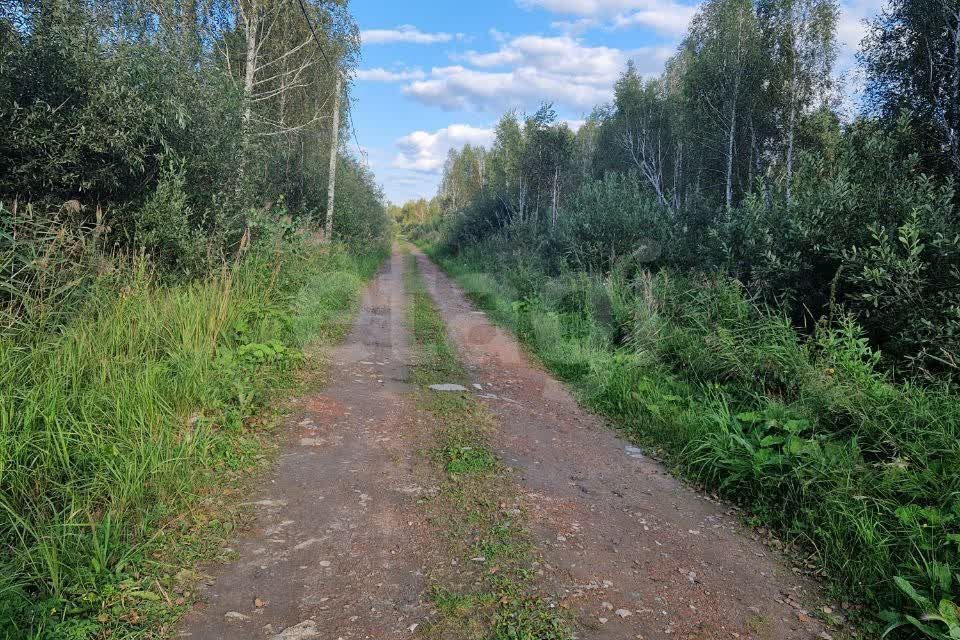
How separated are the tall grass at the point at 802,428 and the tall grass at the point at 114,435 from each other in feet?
12.0

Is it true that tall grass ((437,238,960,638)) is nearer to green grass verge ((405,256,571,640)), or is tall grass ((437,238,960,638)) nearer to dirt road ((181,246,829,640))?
dirt road ((181,246,829,640))

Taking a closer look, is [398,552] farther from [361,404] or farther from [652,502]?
[361,404]

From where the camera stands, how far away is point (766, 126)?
25.8 m

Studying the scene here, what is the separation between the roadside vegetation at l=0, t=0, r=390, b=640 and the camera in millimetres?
2742

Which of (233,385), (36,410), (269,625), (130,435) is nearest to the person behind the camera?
(269,625)

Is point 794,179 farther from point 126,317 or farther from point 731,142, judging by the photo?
point 731,142

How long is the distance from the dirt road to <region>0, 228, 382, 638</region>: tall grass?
43 centimetres

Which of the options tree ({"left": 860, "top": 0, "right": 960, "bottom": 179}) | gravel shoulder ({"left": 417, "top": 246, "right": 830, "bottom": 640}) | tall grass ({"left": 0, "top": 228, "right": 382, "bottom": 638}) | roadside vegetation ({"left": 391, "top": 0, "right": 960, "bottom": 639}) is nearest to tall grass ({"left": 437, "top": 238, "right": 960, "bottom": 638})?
roadside vegetation ({"left": 391, "top": 0, "right": 960, "bottom": 639})

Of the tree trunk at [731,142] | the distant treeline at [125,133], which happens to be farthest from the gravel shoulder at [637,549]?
the tree trunk at [731,142]

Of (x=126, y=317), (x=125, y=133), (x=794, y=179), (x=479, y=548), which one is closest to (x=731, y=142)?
(x=794, y=179)

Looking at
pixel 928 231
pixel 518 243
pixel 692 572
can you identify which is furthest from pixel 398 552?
pixel 518 243

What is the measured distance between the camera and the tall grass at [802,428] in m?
3.07

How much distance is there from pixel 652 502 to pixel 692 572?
93cm

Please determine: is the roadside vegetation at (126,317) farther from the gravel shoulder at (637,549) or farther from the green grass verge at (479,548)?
the gravel shoulder at (637,549)
